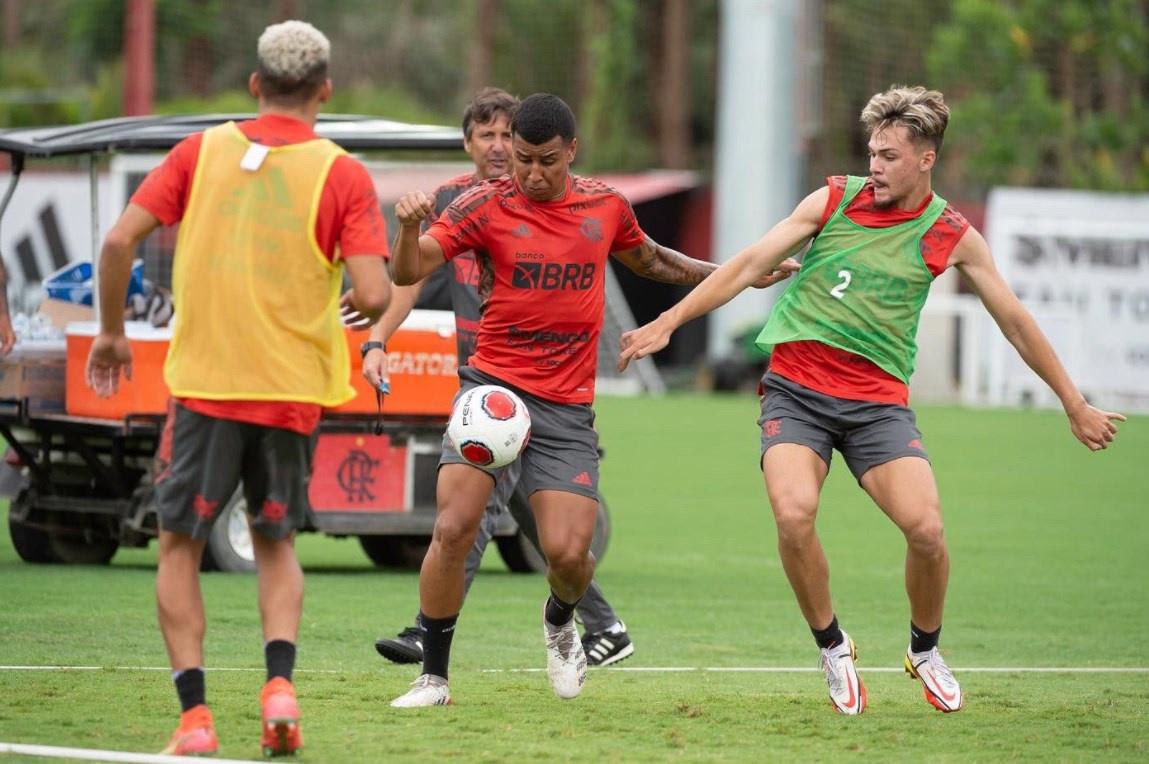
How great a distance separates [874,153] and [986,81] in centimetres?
3471

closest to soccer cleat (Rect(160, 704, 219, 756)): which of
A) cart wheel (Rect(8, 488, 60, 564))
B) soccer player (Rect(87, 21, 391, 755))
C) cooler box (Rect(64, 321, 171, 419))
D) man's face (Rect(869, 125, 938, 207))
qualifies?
soccer player (Rect(87, 21, 391, 755))

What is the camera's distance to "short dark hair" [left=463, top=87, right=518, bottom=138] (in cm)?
891

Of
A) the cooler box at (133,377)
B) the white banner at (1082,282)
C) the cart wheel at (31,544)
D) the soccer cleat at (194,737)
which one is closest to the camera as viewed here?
the soccer cleat at (194,737)

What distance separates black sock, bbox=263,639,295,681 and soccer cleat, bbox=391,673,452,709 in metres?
1.15

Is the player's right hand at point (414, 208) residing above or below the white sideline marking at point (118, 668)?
above

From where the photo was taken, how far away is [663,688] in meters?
8.19

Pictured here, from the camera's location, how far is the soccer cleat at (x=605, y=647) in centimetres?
874

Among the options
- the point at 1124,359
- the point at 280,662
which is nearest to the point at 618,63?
the point at 1124,359

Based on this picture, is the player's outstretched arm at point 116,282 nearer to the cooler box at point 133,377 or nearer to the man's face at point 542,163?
the man's face at point 542,163

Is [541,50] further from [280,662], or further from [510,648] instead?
[280,662]

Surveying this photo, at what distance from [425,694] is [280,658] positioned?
4.19ft

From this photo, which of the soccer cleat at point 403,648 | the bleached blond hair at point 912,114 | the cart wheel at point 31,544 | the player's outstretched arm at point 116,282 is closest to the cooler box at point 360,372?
the cart wheel at point 31,544

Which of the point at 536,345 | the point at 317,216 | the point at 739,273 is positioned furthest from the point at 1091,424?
the point at 317,216

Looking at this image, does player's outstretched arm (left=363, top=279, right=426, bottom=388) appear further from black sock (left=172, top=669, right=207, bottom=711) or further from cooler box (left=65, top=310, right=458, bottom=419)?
cooler box (left=65, top=310, right=458, bottom=419)
